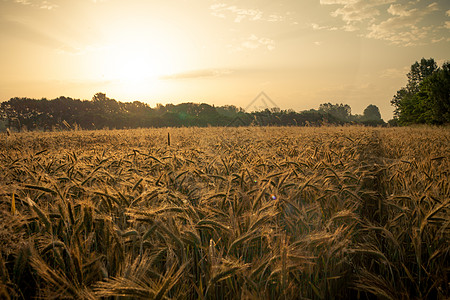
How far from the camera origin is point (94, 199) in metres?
2.22

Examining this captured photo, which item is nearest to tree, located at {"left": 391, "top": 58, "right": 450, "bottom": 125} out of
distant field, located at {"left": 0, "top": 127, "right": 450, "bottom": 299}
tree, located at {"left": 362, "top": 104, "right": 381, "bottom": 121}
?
distant field, located at {"left": 0, "top": 127, "right": 450, "bottom": 299}

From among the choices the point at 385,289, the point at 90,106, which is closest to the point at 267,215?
the point at 385,289

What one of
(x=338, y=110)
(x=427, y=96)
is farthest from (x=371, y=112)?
(x=427, y=96)

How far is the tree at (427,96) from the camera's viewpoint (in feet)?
90.2

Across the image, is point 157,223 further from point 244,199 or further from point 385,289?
point 385,289

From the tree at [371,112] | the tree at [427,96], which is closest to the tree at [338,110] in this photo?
the tree at [371,112]

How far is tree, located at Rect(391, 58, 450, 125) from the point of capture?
2750cm

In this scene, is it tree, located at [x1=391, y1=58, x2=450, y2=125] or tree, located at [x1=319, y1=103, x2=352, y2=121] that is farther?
tree, located at [x1=319, y1=103, x2=352, y2=121]

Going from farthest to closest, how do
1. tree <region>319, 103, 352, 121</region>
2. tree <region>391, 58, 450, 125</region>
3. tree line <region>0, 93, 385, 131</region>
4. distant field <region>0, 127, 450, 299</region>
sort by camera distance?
1. tree <region>319, 103, 352, 121</region>
2. tree line <region>0, 93, 385, 131</region>
3. tree <region>391, 58, 450, 125</region>
4. distant field <region>0, 127, 450, 299</region>

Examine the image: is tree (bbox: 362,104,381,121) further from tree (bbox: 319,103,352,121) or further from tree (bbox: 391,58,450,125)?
tree (bbox: 391,58,450,125)

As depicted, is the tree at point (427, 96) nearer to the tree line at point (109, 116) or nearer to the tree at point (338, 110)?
the tree line at point (109, 116)

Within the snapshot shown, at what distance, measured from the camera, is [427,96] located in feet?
118

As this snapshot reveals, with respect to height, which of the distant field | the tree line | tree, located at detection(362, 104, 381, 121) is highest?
tree, located at detection(362, 104, 381, 121)

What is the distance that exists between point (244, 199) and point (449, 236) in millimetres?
1477
